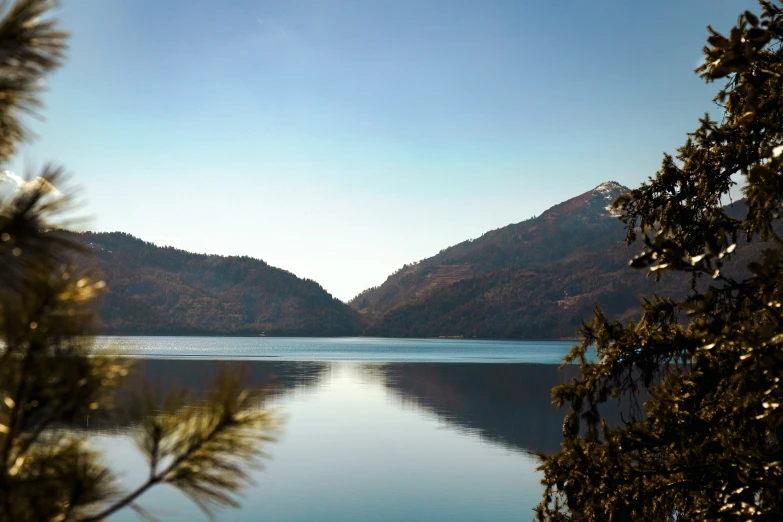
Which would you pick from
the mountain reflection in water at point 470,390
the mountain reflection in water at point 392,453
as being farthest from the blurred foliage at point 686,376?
the mountain reflection in water at point 470,390

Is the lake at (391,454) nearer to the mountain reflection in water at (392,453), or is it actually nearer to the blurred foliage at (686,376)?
the mountain reflection in water at (392,453)

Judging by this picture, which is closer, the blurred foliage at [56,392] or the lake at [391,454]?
the blurred foliage at [56,392]

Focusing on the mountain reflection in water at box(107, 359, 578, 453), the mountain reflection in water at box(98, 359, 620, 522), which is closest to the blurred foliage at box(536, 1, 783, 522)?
the mountain reflection in water at box(98, 359, 620, 522)

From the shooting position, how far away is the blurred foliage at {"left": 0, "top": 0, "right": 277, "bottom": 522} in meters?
2.38

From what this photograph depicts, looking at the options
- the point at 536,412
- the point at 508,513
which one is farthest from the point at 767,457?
the point at 536,412

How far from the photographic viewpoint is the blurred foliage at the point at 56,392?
93.7 inches

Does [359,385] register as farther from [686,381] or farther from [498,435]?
[686,381]

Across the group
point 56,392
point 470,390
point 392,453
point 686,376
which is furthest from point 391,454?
point 56,392

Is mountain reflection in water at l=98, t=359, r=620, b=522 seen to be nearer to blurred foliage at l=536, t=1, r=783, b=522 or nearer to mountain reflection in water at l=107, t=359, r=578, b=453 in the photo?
mountain reflection in water at l=107, t=359, r=578, b=453

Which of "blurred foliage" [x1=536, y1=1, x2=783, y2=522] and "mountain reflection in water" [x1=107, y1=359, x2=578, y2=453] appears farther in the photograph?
"mountain reflection in water" [x1=107, y1=359, x2=578, y2=453]

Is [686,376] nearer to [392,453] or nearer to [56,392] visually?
[56,392]

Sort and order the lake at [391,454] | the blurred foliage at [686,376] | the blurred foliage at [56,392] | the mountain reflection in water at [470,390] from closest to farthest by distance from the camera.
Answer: the blurred foliage at [56,392]
the blurred foliage at [686,376]
the lake at [391,454]
the mountain reflection in water at [470,390]

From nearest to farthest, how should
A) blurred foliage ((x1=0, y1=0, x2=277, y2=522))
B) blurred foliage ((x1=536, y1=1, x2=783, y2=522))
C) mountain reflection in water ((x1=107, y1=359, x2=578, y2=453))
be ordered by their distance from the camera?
blurred foliage ((x1=0, y1=0, x2=277, y2=522)), blurred foliage ((x1=536, y1=1, x2=783, y2=522)), mountain reflection in water ((x1=107, y1=359, x2=578, y2=453))

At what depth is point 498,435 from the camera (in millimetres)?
36844
